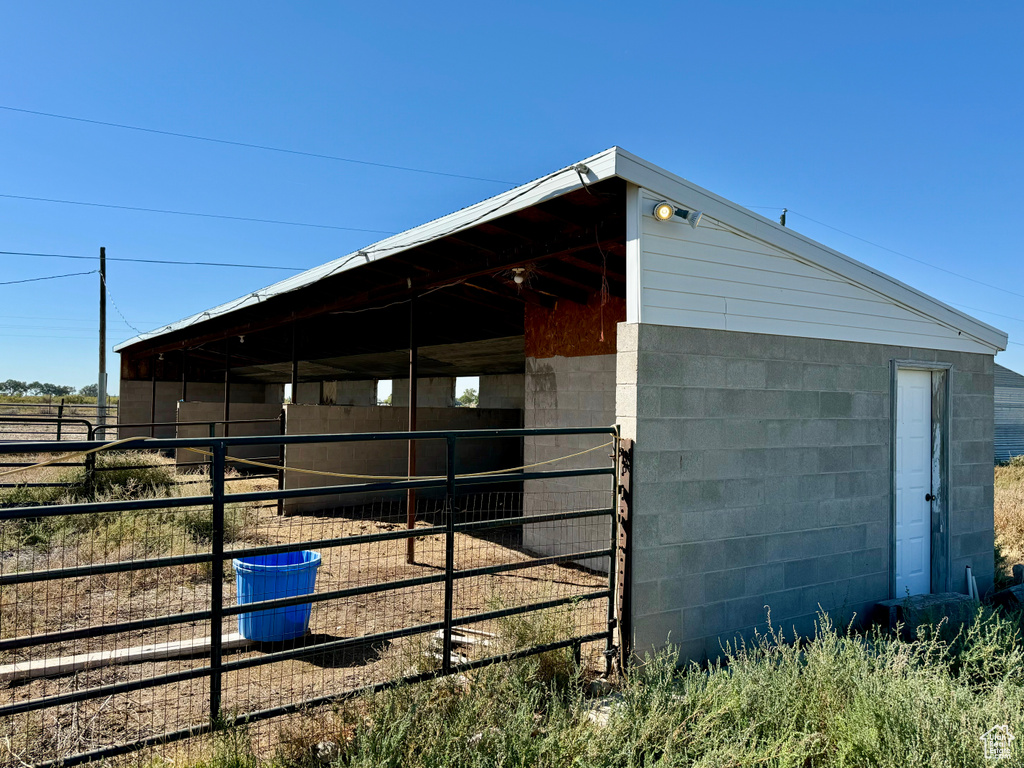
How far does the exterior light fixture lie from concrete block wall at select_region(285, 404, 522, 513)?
697cm

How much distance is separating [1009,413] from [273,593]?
26.7 meters

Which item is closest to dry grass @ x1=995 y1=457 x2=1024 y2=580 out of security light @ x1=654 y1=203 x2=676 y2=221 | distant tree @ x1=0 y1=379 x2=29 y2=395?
security light @ x1=654 y1=203 x2=676 y2=221

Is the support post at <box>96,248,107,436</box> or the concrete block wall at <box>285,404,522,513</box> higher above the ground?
the support post at <box>96,248,107,436</box>

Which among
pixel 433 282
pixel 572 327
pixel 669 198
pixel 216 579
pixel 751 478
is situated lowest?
pixel 216 579

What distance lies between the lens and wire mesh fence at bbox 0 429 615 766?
9.96ft

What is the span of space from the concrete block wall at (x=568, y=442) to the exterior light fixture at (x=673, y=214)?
2.56m

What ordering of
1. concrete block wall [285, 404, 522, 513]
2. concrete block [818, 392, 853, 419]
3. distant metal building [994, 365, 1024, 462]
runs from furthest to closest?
distant metal building [994, 365, 1024, 462] < concrete block wall [285, 404, 522, 513] < concrete block [818, 392, 853, 419]

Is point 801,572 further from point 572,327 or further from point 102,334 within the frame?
point 102,334

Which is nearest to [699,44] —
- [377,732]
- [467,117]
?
[377,732]

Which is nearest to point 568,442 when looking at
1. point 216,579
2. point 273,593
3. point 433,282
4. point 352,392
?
Answer: point 433,282

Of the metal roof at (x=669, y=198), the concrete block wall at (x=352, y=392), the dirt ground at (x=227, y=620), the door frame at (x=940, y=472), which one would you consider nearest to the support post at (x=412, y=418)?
the dirt ground at (x=227, y=620)

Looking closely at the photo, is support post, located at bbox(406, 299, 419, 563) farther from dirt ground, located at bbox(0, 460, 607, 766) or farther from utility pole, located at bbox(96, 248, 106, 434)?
utility pole, located at bbox(96, 248, 106, 434)

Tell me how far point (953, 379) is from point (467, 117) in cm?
2158

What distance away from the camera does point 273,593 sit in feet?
14.7
